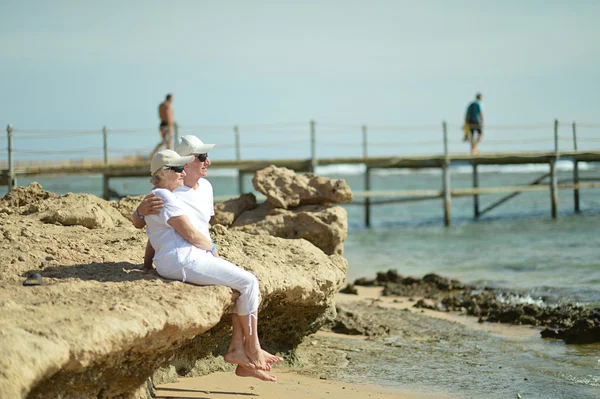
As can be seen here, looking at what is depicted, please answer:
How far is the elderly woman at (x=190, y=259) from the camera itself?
15.3ft

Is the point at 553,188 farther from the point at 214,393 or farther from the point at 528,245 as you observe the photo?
the point at 214,393

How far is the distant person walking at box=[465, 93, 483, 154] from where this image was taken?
20797 mm

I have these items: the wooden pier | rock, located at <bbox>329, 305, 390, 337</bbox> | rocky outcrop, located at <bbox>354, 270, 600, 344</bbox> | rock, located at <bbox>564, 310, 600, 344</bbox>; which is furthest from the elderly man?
the wooden pier

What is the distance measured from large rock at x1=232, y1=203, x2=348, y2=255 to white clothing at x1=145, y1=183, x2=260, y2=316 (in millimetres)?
3111

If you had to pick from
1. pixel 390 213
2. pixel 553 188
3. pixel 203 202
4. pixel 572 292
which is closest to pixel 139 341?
pixel 203 202

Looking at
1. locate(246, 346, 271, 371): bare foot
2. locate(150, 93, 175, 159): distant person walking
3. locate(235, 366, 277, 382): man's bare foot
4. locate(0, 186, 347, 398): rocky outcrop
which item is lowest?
locate(235, 366, 277, 382): man's bare foot

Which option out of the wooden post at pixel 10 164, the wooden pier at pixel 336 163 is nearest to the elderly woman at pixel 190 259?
the wooden pier at pixel 336 163

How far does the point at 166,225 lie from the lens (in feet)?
15.3

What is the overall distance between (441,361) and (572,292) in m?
5.00

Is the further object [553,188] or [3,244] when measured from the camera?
[553,188]

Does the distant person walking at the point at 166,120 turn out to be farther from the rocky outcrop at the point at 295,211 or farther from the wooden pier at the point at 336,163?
the rocky outcrop at the point at 295,211

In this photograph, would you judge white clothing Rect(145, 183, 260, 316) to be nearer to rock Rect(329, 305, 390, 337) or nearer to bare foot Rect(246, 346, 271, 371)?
bare foot Rect(246, 346, 271, 371)

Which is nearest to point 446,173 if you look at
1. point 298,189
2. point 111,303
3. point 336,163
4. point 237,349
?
point 336,163

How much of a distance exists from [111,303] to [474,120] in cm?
1775
